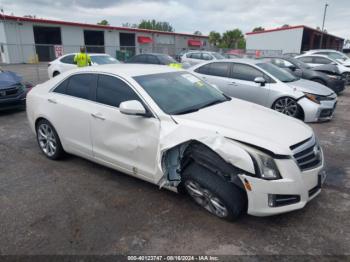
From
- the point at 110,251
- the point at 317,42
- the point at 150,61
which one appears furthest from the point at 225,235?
the point at 317,42

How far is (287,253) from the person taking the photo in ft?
8.68

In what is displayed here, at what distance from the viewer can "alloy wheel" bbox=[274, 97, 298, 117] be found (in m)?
6.94

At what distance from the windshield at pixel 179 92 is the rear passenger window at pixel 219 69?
3625 mm

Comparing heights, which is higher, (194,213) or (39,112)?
(39,112)

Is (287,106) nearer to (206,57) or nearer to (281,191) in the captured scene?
(281,191)

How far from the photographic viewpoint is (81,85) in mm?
4191

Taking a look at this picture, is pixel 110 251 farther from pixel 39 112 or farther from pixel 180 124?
pixel 39 112

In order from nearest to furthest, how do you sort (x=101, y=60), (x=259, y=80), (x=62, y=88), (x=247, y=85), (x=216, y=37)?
(x=62, y=88)
(x=259, y=80)
(x=247, y=85)
(x=101, y=60)
(x=216, y=37)

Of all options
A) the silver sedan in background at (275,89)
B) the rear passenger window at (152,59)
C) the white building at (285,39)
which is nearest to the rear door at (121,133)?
the silver sedan in background at (275,89)

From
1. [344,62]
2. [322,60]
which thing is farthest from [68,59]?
[344,62]

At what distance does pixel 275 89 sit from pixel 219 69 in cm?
169

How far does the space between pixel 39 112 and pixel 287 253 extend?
13.4 ft

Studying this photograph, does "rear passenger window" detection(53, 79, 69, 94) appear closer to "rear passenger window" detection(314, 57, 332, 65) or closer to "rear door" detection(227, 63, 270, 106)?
"rear door" detection(227, 63, 270, 106)

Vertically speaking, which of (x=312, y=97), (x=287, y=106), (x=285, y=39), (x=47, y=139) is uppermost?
(x=285, y=39)
